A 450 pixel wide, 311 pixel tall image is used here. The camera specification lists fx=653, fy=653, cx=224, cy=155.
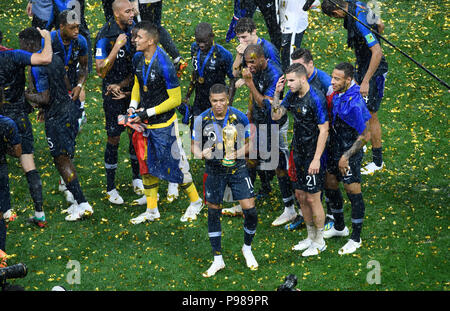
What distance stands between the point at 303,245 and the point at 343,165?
1179mm

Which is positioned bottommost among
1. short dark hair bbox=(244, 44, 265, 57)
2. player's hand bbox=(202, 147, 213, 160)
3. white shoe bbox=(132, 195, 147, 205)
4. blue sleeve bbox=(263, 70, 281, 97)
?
white shoe bbox=(132, 195, 147, 205)

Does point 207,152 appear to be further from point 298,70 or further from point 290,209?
point 290,209

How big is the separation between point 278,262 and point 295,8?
5.58 m

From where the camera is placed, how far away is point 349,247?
780 centimetres

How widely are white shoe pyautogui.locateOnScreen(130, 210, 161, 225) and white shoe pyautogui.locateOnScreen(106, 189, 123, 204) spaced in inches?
24.4

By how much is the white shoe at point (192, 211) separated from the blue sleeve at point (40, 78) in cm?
247

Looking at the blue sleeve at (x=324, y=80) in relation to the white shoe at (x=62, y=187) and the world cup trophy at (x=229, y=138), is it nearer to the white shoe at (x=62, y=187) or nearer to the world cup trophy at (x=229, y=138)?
the world cup trophy at (x=229, y=138)

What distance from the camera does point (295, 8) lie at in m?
11.7

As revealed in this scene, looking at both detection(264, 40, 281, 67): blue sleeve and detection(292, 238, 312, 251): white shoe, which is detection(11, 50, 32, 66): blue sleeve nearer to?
detection(264, 40, 281, 67): blue sleeve

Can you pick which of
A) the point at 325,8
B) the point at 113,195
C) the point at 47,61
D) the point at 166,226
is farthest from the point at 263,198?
the point at 47,61

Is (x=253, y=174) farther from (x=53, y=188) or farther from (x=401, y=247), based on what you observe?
(x=53, y=188)

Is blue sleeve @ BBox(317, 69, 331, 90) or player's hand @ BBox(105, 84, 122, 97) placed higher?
blue sleeve @ BBox(317, 69, 331, 90)

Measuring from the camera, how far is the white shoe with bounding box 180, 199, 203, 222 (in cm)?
889

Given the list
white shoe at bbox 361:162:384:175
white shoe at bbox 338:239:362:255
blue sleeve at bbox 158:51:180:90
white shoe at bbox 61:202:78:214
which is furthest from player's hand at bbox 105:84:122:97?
white shoe at bbox 361:162:384:175
